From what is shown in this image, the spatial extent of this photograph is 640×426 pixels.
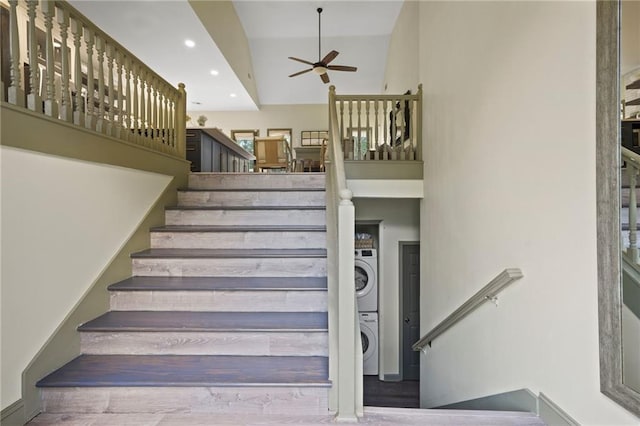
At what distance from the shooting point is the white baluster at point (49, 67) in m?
1.72

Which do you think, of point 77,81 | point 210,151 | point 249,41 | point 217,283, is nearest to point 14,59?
point 77,81

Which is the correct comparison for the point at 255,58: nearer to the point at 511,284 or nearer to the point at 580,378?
the point at 511,284

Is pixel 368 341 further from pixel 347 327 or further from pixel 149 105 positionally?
pixel 149 105

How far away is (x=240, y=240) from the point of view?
279 cm

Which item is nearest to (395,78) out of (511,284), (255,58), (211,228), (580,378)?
(255,58)

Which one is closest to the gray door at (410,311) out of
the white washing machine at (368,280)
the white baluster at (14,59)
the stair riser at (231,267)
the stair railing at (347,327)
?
the white washing machine at (368,280)

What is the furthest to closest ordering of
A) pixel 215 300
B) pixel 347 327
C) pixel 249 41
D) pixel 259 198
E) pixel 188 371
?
pixel 249 41, pixel 259 198, pixel 215 300, pixel 188 371, pixel 347 327

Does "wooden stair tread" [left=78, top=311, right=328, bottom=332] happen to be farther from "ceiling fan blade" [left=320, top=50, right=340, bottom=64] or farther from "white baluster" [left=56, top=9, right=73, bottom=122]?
"ceiling fan blade" [left=320, top=50, right=340, bottom=64]

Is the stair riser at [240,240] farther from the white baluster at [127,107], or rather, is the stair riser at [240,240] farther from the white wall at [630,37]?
the white wall at [630,37]

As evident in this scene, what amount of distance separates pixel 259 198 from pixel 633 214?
2.74 m

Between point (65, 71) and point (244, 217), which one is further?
point (244, 217)

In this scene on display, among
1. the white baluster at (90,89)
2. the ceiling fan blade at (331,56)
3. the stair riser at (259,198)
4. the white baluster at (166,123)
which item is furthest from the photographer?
the ceiling fan blade at (331,56)

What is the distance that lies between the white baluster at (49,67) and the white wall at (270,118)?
26.3 ft

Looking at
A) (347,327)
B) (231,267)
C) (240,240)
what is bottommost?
(347,327)
